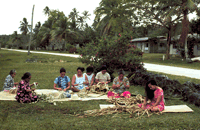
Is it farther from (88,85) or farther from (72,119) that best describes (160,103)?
(88,85)

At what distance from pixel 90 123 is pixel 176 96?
4.04 metres

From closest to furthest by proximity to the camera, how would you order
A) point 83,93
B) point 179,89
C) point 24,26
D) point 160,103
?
point 160,103
point 83,93
point 179,89
point 24,26

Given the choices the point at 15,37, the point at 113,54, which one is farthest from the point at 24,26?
the point at 113,54

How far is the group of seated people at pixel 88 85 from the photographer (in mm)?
5383

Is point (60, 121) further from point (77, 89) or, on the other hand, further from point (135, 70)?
point (135, 70)

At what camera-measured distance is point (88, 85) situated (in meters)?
8.33

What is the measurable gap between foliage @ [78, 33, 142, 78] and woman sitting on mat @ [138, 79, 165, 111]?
475 cm

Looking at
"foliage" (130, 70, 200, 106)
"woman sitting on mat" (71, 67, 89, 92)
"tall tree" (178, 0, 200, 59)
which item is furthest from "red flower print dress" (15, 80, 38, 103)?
"tall tree" (178, 0, 200, 59)

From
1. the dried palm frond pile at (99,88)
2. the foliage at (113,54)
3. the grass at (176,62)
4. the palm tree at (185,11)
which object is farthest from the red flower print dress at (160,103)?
the palm tree at (185,11)

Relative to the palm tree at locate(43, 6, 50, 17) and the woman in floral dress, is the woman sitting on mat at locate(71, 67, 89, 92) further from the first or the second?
the palm tree at locate(43, 6, 50, 17)

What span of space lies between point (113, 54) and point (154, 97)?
5.18 meters

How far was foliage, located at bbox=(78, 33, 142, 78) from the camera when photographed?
10391mm

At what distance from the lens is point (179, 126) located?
14.5 ft

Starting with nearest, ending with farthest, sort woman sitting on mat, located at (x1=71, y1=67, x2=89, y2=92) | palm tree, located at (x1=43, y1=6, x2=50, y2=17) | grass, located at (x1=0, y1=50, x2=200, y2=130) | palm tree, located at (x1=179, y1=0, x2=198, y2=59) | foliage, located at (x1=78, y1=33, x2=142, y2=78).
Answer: grass, located at (x1=0, y1=50, x2=200, y2=130), woman sitting on mat, located at (x1=71, y1=67, x2=89, y2=92), foliage, located at (x1=78, y1=33, x2=142, y2=78), palm tree, located at (x1=179, y1=0, x2=198, y2=59), palm tree, located at (x1=43, y1=6, x2=50, y2=17)
